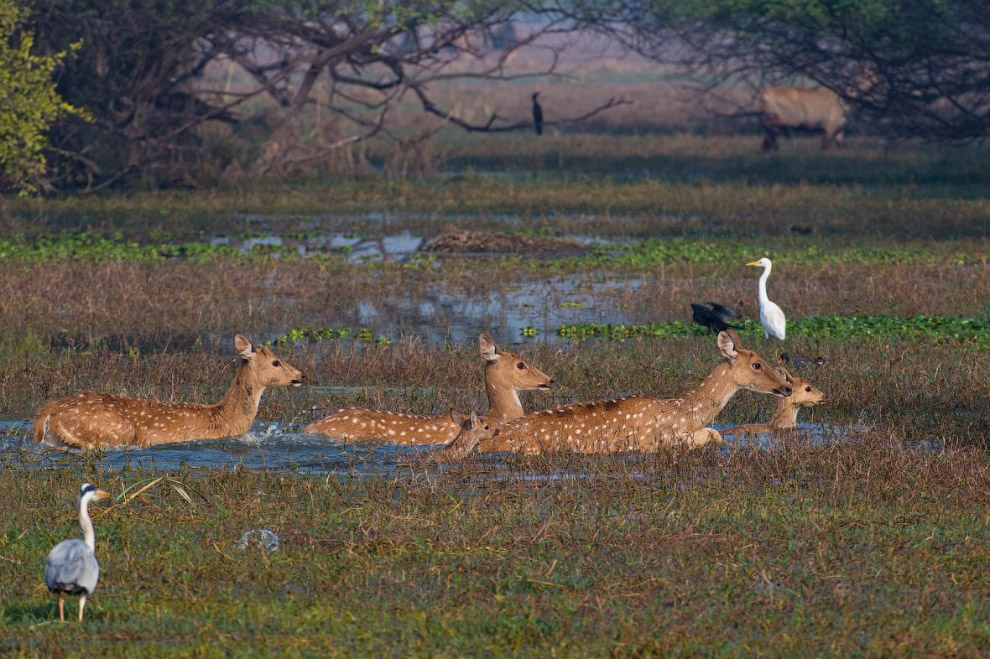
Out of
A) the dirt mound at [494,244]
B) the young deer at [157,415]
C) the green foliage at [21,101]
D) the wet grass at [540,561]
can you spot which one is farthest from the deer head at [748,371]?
the green foliage at [21,101]

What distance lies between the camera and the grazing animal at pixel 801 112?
4428 centimetres

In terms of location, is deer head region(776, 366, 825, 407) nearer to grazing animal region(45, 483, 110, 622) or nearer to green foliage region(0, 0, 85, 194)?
grazing animal region(45, 483, 110, 622)

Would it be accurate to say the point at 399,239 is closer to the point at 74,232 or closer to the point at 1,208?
the point at 74,232

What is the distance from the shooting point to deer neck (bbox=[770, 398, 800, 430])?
11.7m

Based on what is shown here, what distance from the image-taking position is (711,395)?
11742mm

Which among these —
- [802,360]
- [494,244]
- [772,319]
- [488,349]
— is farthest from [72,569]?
[494,244]

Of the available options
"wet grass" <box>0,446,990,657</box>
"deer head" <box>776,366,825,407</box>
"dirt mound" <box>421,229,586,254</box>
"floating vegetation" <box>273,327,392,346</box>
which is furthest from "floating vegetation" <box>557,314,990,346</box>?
"dirt mound" <box>421,229,586,254</box>

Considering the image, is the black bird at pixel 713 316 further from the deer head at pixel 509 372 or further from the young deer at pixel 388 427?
the young deer at pixel 388 427

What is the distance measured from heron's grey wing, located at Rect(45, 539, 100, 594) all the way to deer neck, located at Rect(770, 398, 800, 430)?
635cm

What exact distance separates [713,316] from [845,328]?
1.43m

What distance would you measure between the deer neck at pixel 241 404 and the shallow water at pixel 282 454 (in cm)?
12

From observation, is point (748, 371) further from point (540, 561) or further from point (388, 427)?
point (540, 561)

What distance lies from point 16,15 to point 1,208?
3.74 meters

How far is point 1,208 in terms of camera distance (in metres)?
26.8
